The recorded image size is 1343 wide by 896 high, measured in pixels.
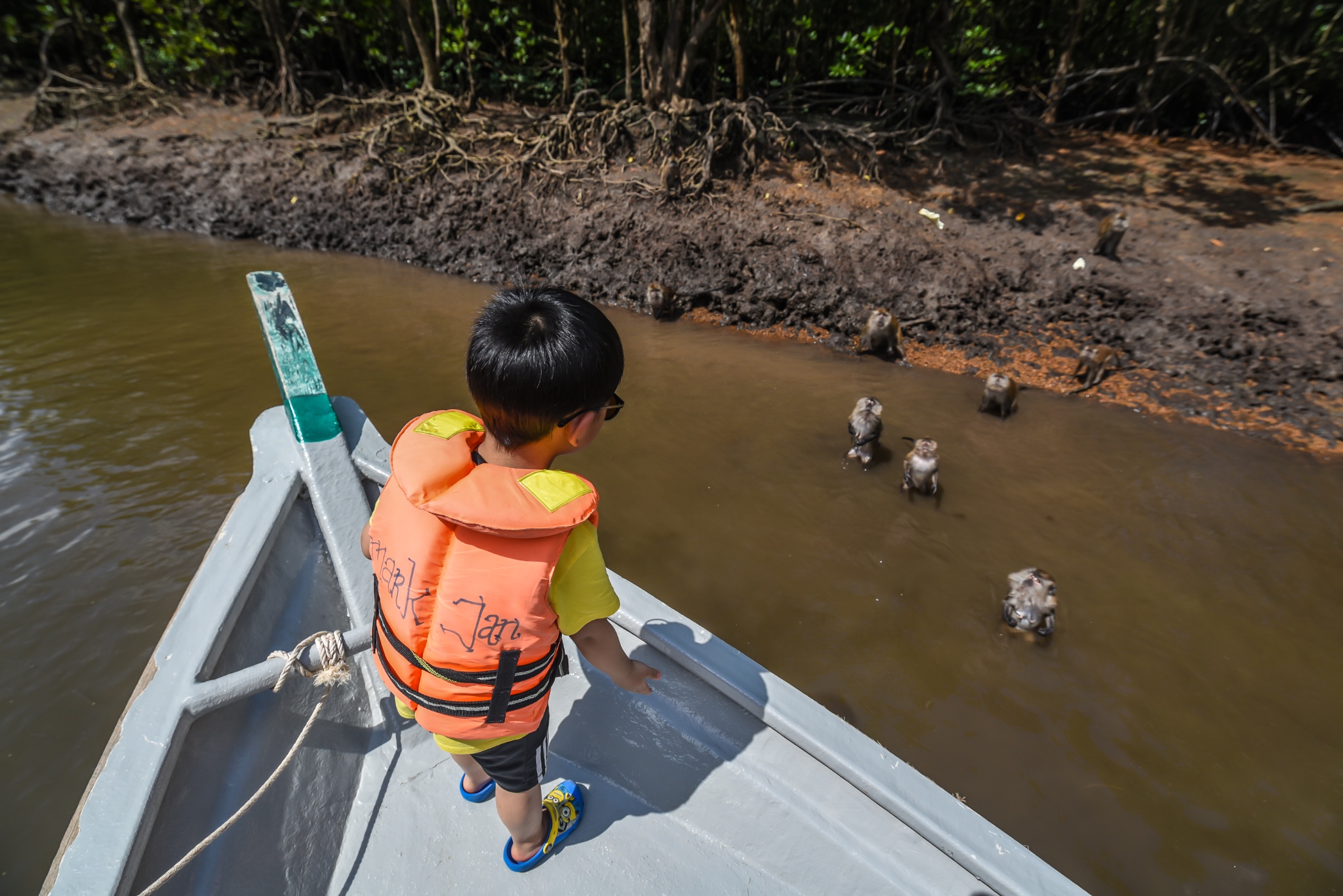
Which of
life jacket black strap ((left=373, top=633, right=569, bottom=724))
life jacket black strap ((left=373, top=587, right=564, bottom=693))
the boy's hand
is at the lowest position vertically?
the boy's hand

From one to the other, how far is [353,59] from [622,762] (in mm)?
15810

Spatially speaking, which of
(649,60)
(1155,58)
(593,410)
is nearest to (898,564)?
(593,410)

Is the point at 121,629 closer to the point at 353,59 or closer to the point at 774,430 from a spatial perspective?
the point at 774,430

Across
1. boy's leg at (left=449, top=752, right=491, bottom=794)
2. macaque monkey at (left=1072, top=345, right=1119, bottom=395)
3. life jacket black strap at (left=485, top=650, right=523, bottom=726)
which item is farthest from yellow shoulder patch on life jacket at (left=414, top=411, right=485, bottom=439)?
macaque monkey at (left=1072, top=345, right=1119, bottom=395)

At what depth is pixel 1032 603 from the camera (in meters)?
3.25

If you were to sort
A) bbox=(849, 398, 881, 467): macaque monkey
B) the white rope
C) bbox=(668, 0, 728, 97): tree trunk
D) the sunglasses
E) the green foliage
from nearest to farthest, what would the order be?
the sunglasses, the white rope, bbox=(849, 398, 881, 467): macaque monkey, bbox=(668, 0, 728, 97): tree trunk, the green foliage

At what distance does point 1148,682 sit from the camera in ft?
10.3

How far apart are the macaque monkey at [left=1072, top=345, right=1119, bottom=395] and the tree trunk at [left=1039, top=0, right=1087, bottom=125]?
18.2 feet

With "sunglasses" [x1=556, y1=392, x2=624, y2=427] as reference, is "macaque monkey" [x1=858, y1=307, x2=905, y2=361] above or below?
below

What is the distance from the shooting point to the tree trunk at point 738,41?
9.19 metres

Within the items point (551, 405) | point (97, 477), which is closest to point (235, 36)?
point (97, 477)

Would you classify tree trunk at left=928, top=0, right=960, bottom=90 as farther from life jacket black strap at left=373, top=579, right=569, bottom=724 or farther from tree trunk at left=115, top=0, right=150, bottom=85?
tree trunk at left=115, top=0, right=150, bottom=85

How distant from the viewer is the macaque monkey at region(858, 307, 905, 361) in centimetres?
632

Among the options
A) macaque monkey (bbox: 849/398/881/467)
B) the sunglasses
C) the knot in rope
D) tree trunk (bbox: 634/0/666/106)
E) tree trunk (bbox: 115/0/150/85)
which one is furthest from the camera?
tree trunk (bbox: 115/0/150/85)
